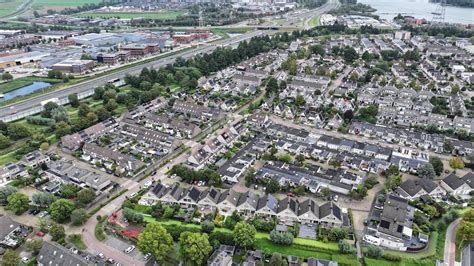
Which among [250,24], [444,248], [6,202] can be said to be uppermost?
[250,24]

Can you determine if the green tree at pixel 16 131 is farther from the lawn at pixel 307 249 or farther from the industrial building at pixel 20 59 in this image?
the industrial building at pixel 20 59

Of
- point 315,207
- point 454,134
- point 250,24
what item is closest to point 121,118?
point 315,207

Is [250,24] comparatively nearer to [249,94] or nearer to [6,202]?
[249,94]

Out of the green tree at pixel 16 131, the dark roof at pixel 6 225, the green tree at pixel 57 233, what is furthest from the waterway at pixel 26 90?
the green tree at pixel 57 233

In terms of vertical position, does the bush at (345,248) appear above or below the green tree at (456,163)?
below

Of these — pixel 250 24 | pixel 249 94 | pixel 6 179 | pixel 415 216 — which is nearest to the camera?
pixel 415 216

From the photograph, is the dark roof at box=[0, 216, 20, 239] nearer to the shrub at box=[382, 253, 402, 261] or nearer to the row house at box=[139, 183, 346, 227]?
the row house at box=[139, 183, 346, 227]

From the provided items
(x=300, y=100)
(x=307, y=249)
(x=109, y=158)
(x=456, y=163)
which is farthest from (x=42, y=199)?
(x=456, y=163)
